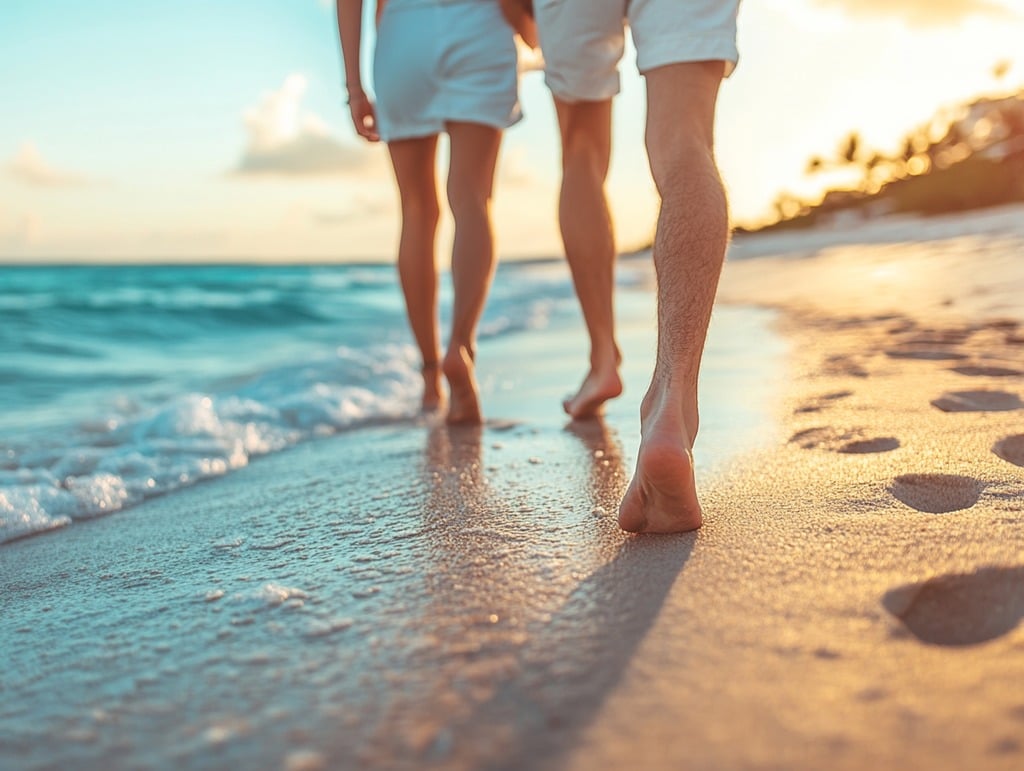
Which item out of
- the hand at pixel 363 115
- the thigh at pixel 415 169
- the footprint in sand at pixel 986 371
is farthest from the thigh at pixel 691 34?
the hand at pixel 363 115

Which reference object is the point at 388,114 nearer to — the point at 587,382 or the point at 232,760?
the point at 587,382

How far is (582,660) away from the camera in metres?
0.77

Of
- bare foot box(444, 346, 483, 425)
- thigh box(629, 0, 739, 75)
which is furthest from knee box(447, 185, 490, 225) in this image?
thigh box(629, 0, 739, 75)

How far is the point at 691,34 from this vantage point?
1.45 metres

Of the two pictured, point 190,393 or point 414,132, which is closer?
point 414,132

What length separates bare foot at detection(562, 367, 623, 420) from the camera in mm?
2131

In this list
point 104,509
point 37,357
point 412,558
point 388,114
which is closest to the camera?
point 412,558

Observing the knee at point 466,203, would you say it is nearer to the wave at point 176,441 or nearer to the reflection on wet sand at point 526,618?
the wave at point 176,441

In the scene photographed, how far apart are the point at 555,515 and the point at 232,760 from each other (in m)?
0.67

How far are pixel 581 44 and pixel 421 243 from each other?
0.93 m

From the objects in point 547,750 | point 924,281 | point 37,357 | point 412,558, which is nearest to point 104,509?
point 412,558

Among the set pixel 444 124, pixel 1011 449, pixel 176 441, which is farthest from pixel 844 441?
pixel 176 441

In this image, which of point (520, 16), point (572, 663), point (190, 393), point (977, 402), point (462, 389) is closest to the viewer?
point (572, 663)

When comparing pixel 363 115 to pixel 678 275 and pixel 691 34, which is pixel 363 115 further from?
pixel 678 275
